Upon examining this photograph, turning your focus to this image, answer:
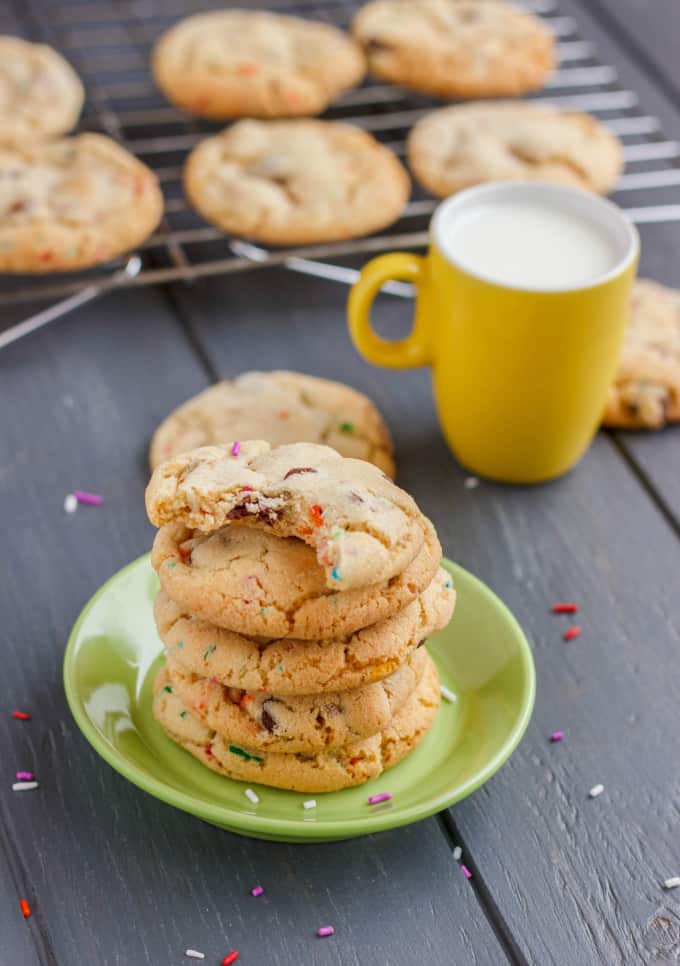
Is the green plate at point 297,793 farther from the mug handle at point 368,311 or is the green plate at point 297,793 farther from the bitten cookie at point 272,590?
the mug handle at point 368,311

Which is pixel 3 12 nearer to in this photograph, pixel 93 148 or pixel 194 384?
pixel 93 148

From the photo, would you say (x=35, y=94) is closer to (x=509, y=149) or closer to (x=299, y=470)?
(x=509, y=149)

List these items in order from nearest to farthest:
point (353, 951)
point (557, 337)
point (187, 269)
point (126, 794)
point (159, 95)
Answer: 1. point (353, 951)
2. point (126, 794)
3. point (557, 337)
4. point (187, 269)
5. point (159, 95)

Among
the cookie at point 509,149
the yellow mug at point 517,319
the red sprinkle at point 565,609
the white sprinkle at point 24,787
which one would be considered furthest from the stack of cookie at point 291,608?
the cookie at point 509,149

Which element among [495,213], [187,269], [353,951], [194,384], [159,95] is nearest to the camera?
[353,951]

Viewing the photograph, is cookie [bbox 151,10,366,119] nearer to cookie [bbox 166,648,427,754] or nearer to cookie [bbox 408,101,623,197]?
cookie [bbox 408,101,623,197]

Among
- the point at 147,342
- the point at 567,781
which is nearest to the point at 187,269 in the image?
the point at 147,342

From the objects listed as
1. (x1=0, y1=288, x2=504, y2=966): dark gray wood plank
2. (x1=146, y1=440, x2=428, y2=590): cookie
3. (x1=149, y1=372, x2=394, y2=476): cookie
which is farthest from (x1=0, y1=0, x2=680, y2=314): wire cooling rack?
(x1=146, y1=440, x2=428, y2=590): cookie
